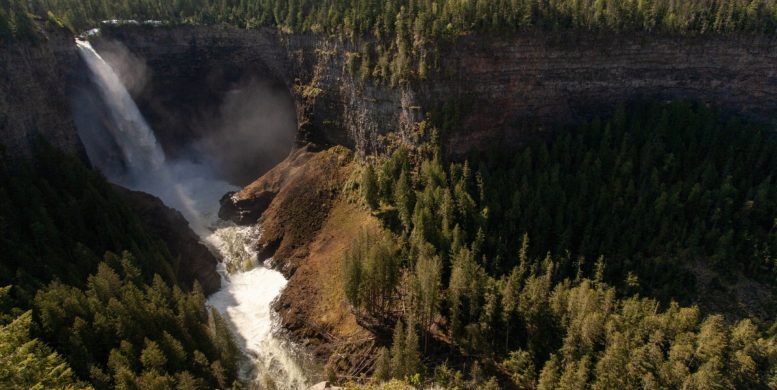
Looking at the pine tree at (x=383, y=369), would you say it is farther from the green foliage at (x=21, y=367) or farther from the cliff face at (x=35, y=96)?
the cliff face at (x=35, y=96)

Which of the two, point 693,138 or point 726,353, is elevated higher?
point 693,138

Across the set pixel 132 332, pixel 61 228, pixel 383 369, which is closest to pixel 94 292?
pixel 132 332

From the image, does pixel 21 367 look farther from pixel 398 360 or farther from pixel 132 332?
pixel 398 360

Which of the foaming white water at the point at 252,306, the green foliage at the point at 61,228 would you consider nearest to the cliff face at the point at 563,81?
the foaming white water at the point at 252,306

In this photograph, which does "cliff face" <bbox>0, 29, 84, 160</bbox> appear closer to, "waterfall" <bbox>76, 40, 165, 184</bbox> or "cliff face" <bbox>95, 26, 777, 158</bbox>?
"waterfall" <bbox>76, 40, 165, 184</bbox>

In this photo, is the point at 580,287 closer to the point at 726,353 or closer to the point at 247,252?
the point at 726,353

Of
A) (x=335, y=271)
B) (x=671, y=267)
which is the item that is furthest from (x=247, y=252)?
(x=671, y=267)

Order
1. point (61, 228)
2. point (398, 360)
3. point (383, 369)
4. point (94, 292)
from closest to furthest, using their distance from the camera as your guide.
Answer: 1. point (398, 360)
2. point (383, 369)
3. point (94, 292)
4. point (61, 228)
